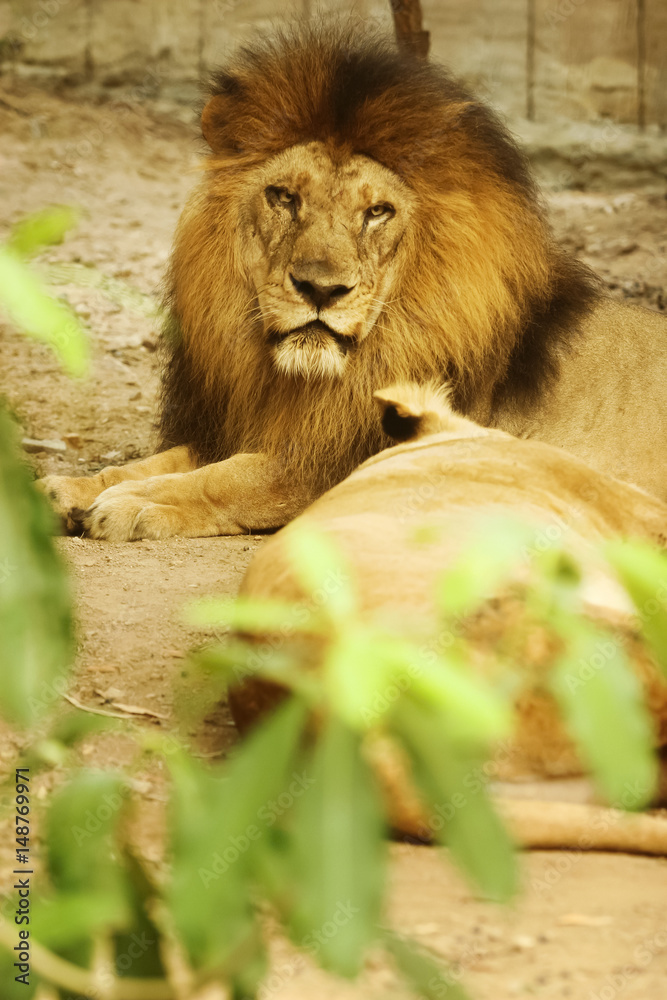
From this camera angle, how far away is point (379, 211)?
4.02m

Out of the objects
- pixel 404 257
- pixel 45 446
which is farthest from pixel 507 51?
pixel 404 257

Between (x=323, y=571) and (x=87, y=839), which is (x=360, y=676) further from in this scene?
(x=87, y=839)

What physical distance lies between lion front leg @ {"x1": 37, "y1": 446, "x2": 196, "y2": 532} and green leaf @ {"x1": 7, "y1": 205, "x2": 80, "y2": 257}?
3026 mm

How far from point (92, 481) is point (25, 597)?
3.44 meters

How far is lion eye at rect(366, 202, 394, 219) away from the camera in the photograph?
400cm

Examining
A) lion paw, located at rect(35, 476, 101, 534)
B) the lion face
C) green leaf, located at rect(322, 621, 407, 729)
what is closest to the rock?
lion paw, located at rect(35, 476, 101, 534)

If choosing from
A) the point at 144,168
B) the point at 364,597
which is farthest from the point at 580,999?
the point at 144,168

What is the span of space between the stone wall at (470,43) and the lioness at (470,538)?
678cm

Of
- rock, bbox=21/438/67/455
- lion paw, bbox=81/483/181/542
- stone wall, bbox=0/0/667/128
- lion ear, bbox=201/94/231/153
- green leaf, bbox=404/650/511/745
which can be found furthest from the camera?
stone wall, bbox=0/0/667/128

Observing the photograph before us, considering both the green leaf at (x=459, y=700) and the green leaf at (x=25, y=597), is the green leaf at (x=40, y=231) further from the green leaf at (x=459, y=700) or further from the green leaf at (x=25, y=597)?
the green leaf at (x=459, y=700)

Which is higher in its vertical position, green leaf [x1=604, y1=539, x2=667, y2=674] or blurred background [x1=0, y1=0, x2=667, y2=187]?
blurred background [x1=0, y1=0, x2=667, y2=187]

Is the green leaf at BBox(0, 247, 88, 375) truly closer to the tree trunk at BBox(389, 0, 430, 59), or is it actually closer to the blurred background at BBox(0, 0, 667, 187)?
the tree trunk at BBox(389, 0, 430, 59)

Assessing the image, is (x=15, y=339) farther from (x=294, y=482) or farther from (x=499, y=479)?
(x=499, y=479)

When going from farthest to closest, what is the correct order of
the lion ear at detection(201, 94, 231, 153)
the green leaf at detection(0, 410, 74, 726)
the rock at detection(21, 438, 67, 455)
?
the rock at detection(21, 438, 67, 455) < the lion ear at detection(201, 94, 231, 153) < the green leaf at detection(0, 410, 74, 726)
